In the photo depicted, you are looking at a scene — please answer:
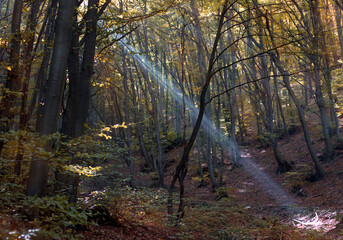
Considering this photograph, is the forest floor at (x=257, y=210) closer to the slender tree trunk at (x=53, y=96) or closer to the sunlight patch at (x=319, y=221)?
the sunlight patch at (x=319, y=221)

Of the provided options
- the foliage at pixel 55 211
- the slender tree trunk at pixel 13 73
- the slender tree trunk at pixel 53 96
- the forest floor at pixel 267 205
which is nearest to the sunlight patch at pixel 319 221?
the forest floor at pixel 267 205

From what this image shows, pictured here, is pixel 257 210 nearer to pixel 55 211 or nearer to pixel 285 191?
pixel 285 191

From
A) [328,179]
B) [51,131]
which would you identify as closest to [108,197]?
[51,131]

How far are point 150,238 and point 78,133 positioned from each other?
2.39 metres

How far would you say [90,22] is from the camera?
5.49m

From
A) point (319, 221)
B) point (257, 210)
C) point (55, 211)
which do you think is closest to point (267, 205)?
point (257, 210)

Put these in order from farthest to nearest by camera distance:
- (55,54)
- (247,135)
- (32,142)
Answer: (247,135) < (55,54) < (32,142)

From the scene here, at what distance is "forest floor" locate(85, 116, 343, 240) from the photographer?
6.00 m

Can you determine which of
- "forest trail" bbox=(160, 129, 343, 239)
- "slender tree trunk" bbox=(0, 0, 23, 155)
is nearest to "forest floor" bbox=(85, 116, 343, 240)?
"forest trail" bbox=(160, 129, 343, 239)

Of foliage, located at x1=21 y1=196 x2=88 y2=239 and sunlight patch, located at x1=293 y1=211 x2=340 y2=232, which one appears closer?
foliage, located at x1=21 y1=196 x2=88 y2=239

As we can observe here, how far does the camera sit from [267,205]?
32.4ft

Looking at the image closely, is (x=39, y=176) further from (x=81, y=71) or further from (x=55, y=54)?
(x=81, y=71)

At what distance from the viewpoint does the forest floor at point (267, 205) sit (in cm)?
600

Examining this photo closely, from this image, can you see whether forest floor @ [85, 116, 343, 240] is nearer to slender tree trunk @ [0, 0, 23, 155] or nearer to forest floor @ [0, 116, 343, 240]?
forest floor @ [0, 116, 343, 240]
